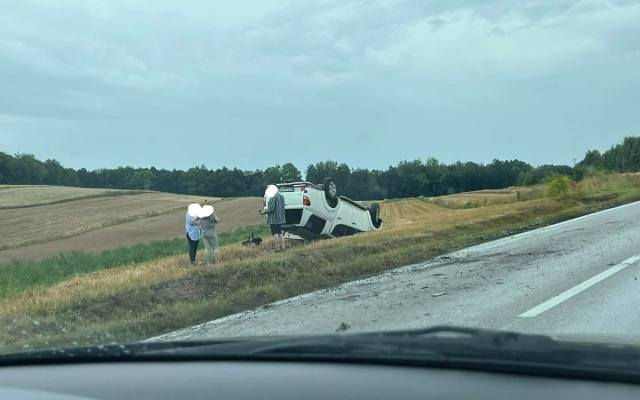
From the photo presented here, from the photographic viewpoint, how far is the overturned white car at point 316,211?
18266mm

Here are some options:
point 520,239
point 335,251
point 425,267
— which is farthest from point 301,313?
point 520,239

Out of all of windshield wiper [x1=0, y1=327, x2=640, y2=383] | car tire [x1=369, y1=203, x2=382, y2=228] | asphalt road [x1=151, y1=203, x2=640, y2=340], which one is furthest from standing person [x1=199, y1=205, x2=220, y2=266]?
windshield wiper [x1=0, y1=327, x2=640, y2=383]

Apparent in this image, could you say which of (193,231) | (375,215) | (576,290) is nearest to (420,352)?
(576,290)

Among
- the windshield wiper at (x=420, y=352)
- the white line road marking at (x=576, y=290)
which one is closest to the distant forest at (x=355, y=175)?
the white line road marking at (x=576, y=290)

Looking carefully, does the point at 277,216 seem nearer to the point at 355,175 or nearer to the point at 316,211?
the point at 316,211

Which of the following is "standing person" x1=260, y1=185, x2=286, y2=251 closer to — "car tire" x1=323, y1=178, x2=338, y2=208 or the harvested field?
"car tire" x1=323, y1=178, x2=338, y2=208

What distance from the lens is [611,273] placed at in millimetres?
10211

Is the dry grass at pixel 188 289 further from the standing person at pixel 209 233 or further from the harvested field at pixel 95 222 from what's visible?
the harvested field at pixel 95 222

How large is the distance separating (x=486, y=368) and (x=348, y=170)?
3367 centimetres

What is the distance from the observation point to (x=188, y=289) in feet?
35.7

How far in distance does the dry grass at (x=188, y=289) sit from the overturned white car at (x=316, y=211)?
191 cm

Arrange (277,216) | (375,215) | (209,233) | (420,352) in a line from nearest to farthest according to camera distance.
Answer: (420,352) < (209,233) < (277,216) < (375,215)

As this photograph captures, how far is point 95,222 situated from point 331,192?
104 feet

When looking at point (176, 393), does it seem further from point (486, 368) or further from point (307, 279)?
point (307, 279)
